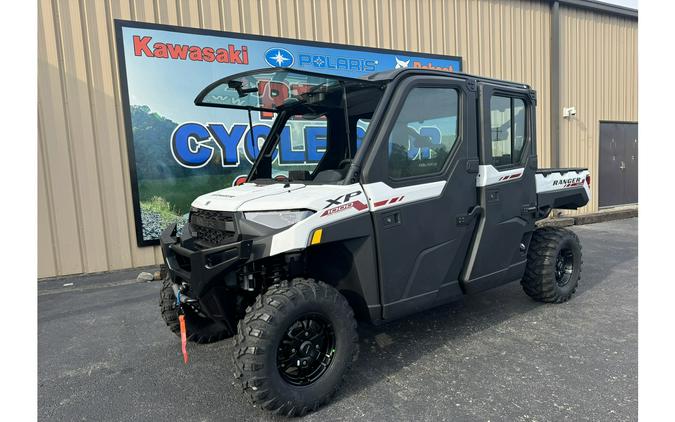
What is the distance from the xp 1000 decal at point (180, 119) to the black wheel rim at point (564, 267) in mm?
3559

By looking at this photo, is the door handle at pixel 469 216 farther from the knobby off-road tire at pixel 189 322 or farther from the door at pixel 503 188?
the knobby off-road tire at pixel 189 322

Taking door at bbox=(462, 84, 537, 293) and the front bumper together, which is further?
door at bbox=(462, 84, 537, 293)

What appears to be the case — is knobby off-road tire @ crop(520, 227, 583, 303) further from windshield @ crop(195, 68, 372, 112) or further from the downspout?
the downspout

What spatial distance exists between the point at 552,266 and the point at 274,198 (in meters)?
3.20

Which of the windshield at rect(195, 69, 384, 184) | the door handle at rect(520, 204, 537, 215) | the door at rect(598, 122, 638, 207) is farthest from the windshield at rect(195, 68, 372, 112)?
the door at rect(598, 122, 638, 207)

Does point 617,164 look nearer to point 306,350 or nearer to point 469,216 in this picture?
point 469,216

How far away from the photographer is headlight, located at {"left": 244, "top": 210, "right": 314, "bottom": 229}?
2.77m

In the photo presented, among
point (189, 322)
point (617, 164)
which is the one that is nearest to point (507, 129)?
point (189, 322)

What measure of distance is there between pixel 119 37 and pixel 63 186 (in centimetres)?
241

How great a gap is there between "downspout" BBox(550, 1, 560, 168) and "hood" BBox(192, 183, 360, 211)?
9.64 m

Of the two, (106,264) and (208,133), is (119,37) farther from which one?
(106,264)

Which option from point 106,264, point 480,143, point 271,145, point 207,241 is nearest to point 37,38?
point 106,264

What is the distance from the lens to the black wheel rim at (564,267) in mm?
4766

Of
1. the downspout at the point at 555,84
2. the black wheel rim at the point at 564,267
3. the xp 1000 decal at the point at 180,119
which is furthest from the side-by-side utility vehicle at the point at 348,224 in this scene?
the downspout at the point at 555,84
